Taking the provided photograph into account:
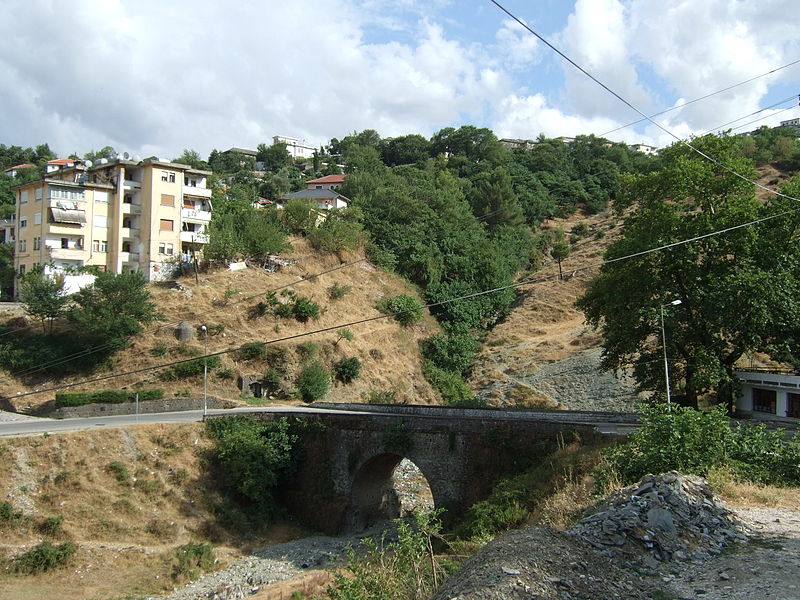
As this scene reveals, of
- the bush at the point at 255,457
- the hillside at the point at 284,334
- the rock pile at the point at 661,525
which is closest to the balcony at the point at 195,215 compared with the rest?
the hillside at the point at 284,334

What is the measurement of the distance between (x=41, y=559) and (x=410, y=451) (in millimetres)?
12577

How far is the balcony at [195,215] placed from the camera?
154ft

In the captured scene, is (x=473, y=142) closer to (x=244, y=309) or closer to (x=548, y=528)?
(x=244, y=309)

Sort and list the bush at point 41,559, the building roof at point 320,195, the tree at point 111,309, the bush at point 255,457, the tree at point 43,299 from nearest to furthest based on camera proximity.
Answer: the bush at point 41,559 < the bush at point 255,457 < the tree at point 111,309 < the tree at point 43,299 < the building roof at point 320,195

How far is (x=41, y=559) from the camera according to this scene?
895 inches

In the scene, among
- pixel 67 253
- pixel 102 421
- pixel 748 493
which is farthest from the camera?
pixel 67 253

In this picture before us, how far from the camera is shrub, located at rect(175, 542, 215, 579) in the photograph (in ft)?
76.4

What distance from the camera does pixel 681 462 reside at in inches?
584

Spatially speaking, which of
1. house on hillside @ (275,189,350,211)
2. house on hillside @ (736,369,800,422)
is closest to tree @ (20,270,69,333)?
house on hillside @ (275,189,350,211)

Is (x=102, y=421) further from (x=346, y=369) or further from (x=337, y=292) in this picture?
(x=337, y=292)

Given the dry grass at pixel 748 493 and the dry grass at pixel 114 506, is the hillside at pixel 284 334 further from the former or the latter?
the dry grass at pixel 748 493

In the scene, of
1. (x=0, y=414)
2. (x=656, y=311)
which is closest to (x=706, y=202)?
(x=656, y=311)

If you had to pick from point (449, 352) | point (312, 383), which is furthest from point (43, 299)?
point (449, 352)

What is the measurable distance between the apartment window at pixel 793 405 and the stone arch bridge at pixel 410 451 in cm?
529
